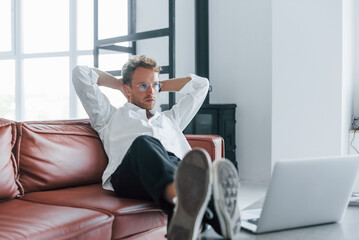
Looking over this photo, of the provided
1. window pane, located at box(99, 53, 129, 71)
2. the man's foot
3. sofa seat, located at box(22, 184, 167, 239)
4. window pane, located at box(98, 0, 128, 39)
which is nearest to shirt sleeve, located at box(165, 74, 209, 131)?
sofa seat, located at box(22, 184, 167, 239)

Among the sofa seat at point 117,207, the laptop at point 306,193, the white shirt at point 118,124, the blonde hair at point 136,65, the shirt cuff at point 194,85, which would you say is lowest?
the sofa seat at point 117,207

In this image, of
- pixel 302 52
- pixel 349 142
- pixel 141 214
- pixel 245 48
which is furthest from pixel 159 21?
pixel 141 214

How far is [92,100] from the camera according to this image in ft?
6.86

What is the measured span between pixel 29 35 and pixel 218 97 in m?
3.08

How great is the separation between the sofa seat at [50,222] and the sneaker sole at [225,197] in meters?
0.59

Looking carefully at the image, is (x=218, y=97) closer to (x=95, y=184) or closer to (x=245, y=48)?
(x=245, y=48)

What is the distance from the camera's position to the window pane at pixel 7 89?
574cm

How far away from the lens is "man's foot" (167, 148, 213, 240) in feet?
3.38

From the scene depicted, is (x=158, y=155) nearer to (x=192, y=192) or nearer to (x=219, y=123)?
(x=192, y=192)

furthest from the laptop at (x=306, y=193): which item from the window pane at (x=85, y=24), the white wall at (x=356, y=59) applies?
the window pane at (x=85, y=24)

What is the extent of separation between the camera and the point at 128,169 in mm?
1665

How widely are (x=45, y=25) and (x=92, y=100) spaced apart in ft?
12.7

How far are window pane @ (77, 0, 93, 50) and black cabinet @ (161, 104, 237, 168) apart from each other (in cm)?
180

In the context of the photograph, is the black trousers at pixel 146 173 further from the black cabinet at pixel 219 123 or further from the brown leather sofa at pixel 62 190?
the black cabinet at pixel 219 123
